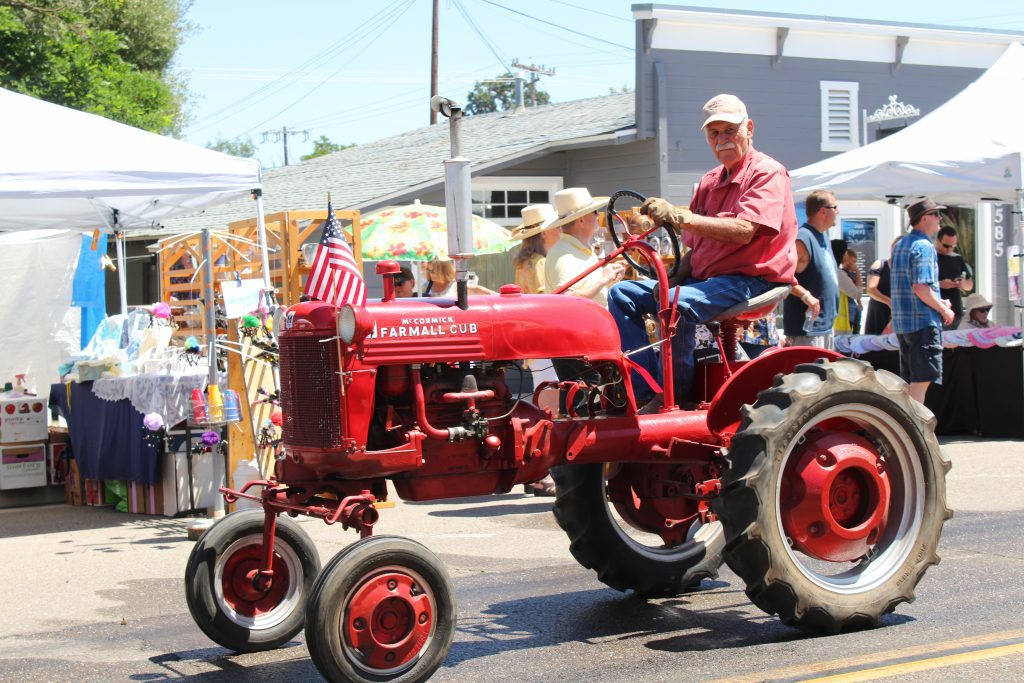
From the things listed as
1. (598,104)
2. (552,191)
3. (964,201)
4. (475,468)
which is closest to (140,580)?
(475,468)

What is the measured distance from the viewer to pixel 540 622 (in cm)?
575

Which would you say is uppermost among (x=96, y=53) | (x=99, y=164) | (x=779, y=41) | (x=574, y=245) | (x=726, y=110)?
(x=96, y=53)

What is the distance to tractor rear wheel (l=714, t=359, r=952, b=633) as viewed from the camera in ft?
16.8

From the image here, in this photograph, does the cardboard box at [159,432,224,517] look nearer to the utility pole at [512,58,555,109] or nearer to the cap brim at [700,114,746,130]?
the cap brim at [700,114,746,130]

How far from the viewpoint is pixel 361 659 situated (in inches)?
179

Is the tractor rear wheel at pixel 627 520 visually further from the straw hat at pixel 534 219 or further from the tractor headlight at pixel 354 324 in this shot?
the straw hat at pixel 534 219

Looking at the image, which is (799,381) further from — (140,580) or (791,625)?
(140,580)

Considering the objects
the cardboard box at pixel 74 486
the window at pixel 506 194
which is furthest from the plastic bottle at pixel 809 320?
the window at pixel 506 194

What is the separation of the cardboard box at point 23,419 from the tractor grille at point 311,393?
229 inches

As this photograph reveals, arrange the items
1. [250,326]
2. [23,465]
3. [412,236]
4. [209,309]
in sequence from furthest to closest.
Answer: [412,236] < [23,465] < [250,326] < [209,309]

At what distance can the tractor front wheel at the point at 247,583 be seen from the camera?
5.21 m

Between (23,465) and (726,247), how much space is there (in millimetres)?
6764

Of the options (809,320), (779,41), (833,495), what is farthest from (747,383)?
(779,41)

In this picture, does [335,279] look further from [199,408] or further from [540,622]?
[199,408]
